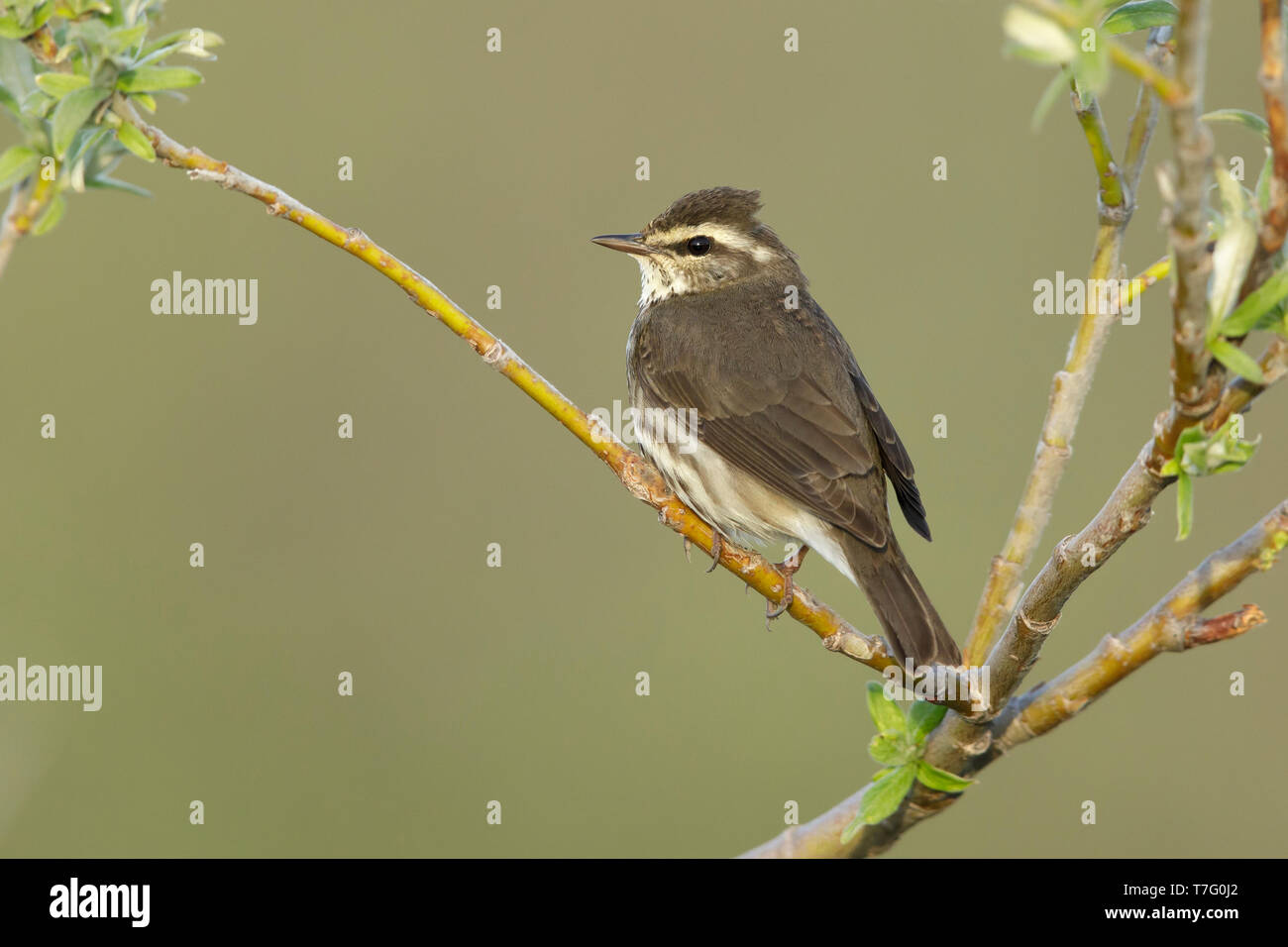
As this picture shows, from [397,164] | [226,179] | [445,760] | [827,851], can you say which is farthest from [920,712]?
[397,164]

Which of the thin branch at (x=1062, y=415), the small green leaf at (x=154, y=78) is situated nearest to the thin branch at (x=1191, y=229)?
the thin branch at (x=1062, y=415)

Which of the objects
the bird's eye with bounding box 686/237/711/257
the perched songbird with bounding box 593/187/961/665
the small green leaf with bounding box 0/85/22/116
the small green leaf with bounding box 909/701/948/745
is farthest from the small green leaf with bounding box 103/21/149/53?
the bird's eye with bounding box 686/237/711/257

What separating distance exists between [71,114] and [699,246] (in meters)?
3.52

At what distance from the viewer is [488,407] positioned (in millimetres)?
8133

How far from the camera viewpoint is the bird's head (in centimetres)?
562

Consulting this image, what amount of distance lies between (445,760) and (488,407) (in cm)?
225

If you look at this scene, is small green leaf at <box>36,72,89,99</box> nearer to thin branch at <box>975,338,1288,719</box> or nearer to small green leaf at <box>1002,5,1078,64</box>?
small green leaf at <box>1002,5,1078,64</box>

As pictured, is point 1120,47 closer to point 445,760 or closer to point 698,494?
point 698,494

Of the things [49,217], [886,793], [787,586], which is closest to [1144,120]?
[787,586]

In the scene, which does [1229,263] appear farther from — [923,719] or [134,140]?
[134,140]

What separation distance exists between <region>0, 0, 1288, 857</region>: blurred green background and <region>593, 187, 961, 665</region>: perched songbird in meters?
2.14

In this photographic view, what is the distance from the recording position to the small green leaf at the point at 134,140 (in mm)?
2525

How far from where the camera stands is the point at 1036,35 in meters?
1.59

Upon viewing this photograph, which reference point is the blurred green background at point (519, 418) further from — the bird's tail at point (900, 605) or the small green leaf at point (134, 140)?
the small green leaf at point (134, 140)
